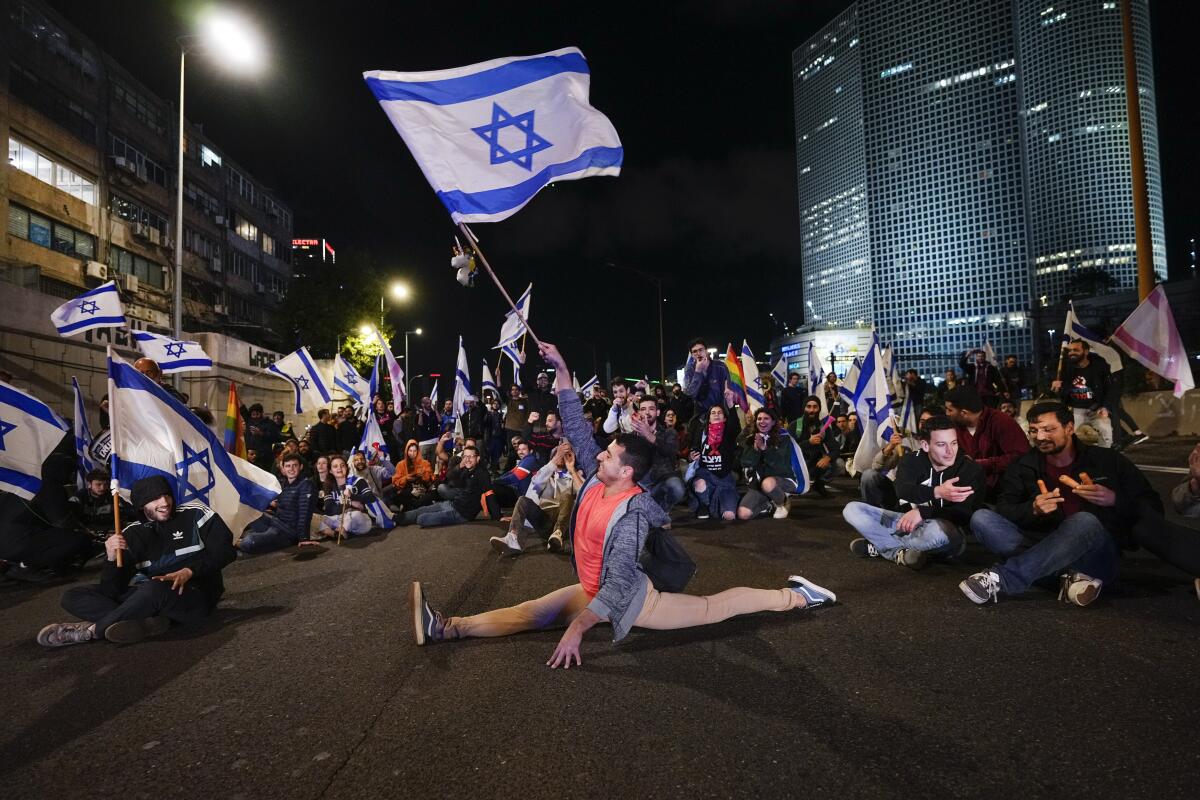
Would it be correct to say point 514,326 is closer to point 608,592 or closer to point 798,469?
point 798,469

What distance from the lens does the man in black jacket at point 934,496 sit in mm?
5359

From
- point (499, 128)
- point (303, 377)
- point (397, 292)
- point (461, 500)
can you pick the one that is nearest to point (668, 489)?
point (461, 500)

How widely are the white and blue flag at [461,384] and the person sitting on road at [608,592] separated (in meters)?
12.5

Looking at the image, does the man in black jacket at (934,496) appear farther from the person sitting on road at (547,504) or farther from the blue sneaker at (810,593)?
the person sitting on road at (547,504)

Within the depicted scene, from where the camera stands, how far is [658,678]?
11.8ft

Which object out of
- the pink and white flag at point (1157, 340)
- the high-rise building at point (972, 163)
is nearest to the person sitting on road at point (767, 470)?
the pink and white flag at point (1157, 340)

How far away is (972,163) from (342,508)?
161 metres

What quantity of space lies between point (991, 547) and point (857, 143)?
172597 mm

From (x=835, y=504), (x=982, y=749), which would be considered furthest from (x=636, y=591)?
(x=835, y=504)

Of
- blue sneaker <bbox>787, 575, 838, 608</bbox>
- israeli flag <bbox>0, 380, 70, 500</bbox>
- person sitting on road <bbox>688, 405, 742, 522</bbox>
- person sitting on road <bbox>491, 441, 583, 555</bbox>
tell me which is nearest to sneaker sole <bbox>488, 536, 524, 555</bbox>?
person sitting on road <bbox>491, 441, 583, 555</bbox>

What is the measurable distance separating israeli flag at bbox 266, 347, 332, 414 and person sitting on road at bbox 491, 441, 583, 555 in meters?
8.01

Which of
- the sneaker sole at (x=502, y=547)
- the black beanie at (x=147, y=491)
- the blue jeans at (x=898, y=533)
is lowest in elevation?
the sneaker sole at (x=502, y=547)

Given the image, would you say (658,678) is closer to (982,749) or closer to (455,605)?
(982,749)

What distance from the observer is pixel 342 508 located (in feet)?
29.0
